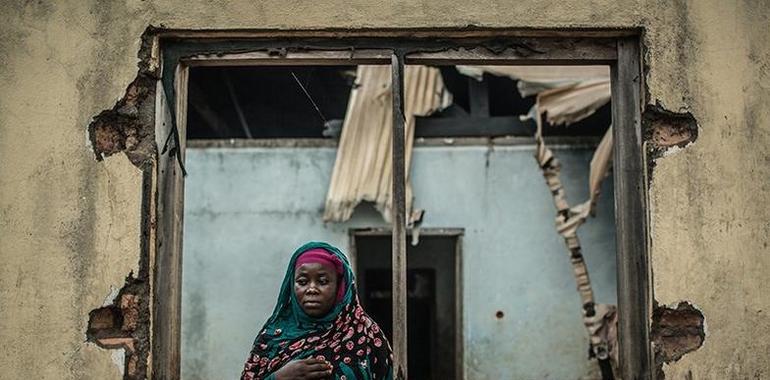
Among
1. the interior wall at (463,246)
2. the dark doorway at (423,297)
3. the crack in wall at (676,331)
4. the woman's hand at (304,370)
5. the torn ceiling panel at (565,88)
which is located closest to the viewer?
the crack in wall at (676,331)

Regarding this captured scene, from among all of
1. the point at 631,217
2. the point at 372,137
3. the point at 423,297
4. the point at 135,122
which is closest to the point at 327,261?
the point at 135,122

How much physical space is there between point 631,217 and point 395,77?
1065mm

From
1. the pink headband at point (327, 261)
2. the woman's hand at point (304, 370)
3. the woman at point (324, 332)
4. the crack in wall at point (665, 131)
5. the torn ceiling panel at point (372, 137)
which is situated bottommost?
the woman's hand at point (304, 370)

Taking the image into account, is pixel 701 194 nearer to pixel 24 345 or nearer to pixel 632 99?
pixel 632 99

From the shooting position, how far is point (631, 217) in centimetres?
364

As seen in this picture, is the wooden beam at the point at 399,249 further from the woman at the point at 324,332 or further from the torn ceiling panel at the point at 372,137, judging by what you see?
the torn ceiling panel at the point at 372,137

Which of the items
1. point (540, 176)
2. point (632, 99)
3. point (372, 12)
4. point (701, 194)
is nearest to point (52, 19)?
point (372, 12)

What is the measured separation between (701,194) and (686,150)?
0.18 m

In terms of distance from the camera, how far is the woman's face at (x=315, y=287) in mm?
3777

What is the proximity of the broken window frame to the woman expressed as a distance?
23cm

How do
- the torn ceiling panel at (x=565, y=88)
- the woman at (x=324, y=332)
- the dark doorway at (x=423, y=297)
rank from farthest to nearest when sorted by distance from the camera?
the dark doorway at (x=423, y=297)
the torn ceiling panel at (x=565, y=88)
the woman at (x=324, y=332)

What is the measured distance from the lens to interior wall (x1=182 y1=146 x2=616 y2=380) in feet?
27.6

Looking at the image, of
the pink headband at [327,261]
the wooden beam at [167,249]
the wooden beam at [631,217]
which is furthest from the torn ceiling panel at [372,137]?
the wooden beam at [631,217]

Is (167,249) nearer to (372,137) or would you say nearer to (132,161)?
(132,161)
